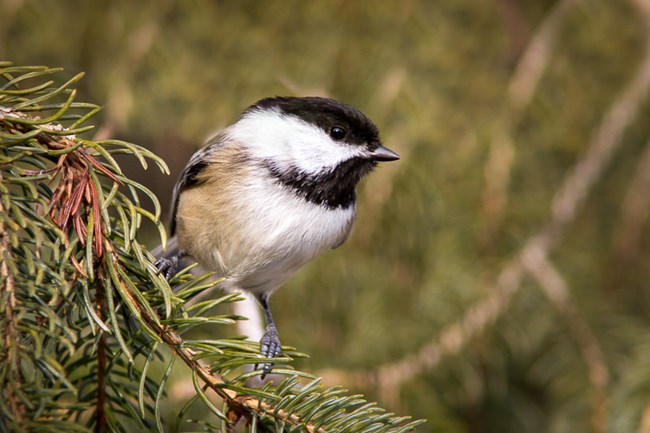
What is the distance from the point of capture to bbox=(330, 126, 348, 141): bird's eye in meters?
1.67

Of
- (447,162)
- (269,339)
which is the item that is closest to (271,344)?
(269,339)

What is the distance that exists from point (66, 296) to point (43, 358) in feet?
0.24

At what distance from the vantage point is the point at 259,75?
205 cm

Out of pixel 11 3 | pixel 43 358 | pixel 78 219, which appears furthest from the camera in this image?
pixel 11 3

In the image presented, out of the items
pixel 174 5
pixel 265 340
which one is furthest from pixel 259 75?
pixel 265 340

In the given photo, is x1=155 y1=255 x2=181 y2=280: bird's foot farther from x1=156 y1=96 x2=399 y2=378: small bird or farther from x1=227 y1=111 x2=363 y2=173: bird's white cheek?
x1=227 y1=111 x2=363 y2=173: bird's white cheek

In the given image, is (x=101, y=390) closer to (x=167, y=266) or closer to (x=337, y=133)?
(x=167, y=266)

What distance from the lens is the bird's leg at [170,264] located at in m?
1.60

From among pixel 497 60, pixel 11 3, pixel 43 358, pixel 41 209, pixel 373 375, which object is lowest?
pixel 373 375

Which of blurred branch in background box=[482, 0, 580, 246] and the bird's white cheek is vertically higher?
blurred branch in background box=[482, 0, 580, 246]

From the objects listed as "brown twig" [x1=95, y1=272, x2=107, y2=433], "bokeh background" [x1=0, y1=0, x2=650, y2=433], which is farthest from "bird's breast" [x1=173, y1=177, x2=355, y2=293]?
"brown twig" [x1=95, y1=272, x2=107, y2=433]

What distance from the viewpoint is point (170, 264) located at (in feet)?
5.36

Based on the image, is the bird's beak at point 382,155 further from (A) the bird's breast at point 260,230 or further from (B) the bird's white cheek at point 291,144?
(A) the bird's breast at point 260,230

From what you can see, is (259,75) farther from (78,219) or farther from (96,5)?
(78,219)
